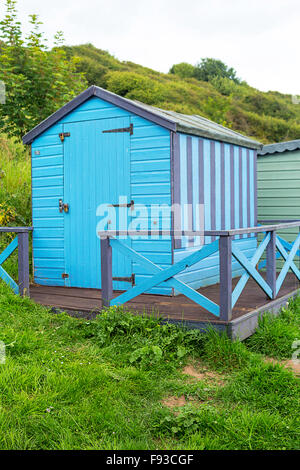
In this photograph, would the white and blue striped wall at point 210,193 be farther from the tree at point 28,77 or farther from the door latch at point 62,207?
the tree at point 28,77

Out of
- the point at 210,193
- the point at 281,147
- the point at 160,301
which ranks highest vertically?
the point at 281,147

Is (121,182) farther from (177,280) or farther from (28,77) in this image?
(28,77)

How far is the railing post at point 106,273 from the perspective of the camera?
207 inches

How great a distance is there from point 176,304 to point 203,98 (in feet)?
85.7

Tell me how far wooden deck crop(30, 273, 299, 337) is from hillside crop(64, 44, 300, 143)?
15.6 meters

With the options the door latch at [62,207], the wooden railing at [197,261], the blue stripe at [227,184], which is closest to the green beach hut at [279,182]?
the blue stripe at [227,184]

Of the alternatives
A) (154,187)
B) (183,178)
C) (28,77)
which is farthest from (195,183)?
(28,77)

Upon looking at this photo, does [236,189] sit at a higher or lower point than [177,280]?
higher

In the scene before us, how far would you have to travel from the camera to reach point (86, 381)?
379 cm

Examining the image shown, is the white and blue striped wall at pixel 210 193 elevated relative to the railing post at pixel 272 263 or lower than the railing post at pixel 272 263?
elevated

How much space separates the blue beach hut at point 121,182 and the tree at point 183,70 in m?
32.9

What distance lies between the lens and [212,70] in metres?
38.2

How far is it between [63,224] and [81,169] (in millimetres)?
846

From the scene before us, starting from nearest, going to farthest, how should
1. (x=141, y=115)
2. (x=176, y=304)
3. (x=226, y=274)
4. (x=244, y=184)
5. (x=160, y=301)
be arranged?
(x=226, y=274), (x=176, y=304), (x=160, y=301), (x=141, y=115), (x=244, y=184)
